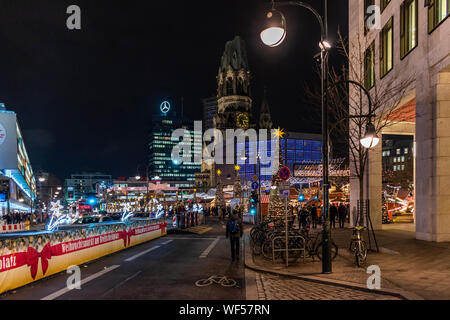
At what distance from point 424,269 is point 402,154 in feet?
424

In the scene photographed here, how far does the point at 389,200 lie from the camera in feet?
105

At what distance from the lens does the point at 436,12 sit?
15031 mm

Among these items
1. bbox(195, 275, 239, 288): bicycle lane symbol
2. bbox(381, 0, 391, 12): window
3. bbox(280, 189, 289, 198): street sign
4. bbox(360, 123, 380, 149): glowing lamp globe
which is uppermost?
bbox(381, 0, 391, 12): window

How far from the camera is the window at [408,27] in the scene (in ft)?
56.6

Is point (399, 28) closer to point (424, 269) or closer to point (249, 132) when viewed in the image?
point (424, 269)

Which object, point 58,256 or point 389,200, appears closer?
point 58,256

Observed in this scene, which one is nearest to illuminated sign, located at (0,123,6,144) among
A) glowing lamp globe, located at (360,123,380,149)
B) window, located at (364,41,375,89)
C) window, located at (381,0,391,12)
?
window, located at (364,41,375,89)

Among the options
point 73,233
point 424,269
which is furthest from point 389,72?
point 73,233

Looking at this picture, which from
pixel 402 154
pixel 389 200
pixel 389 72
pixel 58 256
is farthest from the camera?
Answer: pixel 402 154

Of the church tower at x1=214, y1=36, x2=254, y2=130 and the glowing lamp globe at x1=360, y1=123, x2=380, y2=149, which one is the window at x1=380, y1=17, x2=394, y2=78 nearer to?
the glowing lamp globe at x1=360, y1=123, x2=380, y2=149

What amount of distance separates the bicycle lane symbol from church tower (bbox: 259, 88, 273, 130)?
119686 mm

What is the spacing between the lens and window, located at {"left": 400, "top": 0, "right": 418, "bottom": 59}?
1725 centimetres

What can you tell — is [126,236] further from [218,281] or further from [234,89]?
[234,89]
